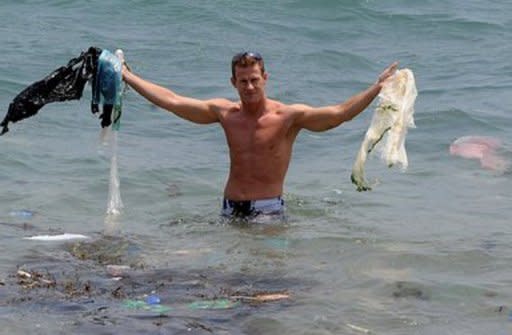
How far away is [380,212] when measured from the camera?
27.3ft

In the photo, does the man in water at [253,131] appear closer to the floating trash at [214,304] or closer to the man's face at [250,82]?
the man's face at [250,82]

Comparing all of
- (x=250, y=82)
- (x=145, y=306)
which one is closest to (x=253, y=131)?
(x=250, y=82)

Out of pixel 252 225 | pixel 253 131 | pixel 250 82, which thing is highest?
pixel 250 82

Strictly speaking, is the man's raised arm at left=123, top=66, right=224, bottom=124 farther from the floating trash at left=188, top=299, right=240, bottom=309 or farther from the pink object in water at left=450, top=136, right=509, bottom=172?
the pink object in water at left=450, top=136, right=509, bottom=172

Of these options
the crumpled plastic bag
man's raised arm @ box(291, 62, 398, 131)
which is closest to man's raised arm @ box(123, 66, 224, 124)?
man's raised arm @ box(291, 62, 398, 131)

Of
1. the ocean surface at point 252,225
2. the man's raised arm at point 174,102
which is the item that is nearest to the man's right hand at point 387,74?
the ocean surface at point 252,225

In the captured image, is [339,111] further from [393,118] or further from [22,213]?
[22,213]

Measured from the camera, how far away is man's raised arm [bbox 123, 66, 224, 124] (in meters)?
7.02

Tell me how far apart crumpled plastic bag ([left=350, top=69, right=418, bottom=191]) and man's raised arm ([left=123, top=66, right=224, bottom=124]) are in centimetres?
131

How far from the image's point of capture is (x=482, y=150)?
10.5m

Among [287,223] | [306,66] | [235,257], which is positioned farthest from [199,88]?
[235,257]

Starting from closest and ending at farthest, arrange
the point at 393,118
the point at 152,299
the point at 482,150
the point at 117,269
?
the point at 152,299, the point at 117,269, the point at 393,118, the point at 482,150

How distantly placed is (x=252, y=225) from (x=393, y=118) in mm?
1407

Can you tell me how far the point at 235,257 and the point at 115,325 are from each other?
1.84 m
